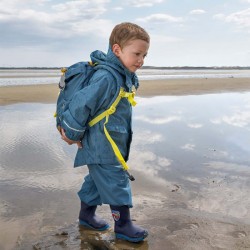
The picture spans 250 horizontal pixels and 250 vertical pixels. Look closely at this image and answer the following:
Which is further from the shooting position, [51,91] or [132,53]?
[51,91]

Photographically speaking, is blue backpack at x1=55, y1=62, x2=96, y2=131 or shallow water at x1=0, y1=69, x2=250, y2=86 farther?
shallow water at x1=0, y1=69, x2=250, y2=86

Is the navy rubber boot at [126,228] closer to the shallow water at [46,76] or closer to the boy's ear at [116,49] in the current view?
the boy's ear at [116,49]

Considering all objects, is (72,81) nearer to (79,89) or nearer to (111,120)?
(79,89)

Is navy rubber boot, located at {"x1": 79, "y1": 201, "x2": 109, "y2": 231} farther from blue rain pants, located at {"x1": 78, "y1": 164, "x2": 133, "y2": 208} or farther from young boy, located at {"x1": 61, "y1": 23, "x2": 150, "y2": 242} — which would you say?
blue rain pants, located at {"x1": 78, "y1": 164, "x2": 133, "y2": 208}

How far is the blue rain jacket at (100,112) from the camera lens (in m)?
2.76

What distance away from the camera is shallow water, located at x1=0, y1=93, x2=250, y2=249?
3.16 meters

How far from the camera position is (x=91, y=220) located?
316 centimetres

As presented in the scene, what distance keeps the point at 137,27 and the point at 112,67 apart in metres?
0.35

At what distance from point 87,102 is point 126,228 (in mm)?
1036

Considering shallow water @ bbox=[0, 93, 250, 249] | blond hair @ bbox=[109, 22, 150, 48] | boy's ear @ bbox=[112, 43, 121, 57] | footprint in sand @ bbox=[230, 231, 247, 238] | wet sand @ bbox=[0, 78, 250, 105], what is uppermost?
blond hair @ bbox=[109, 22, 150, 48]

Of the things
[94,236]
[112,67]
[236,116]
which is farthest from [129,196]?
[236,116]

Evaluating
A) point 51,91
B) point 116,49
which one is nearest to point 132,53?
point 116,49

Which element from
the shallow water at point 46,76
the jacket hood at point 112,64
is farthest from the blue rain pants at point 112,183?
the shallow water at point 46,76

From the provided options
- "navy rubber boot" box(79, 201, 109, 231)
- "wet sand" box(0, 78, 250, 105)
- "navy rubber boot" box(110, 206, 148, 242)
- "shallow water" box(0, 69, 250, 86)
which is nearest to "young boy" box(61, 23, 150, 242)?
"navy rubber boot" box(110, 206, 148, 242)
